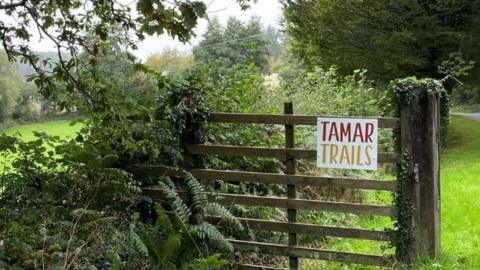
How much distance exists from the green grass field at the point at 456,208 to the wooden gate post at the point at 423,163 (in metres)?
0.25

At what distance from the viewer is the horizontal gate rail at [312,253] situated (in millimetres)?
4766

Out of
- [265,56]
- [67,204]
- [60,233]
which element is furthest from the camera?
[265,56]

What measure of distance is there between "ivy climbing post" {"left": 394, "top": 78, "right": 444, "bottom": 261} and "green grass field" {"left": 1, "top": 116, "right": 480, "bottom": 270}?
0.25 m

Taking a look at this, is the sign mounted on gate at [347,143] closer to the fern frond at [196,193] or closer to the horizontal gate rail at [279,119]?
the horizontal gate rail at [279,119]

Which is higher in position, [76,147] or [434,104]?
[434,104]

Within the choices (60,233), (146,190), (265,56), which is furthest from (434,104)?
(265,56)

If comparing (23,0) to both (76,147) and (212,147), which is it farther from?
(212,147)

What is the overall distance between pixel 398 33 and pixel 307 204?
1406 cm

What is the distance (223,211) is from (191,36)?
1962 millimetres

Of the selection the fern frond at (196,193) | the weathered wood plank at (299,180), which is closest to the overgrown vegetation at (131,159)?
the fern frond at (196,193)

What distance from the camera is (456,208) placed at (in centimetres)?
778

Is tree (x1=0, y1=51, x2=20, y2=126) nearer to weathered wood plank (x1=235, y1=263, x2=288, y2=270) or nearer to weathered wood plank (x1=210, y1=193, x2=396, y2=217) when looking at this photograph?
weathered wood plank (x1=210, y1=193, x2=396, y2=217)

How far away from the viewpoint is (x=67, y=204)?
5.19 meters

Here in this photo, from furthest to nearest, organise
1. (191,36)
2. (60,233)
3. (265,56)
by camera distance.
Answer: (265,56)
(60,233)
(191,36)
